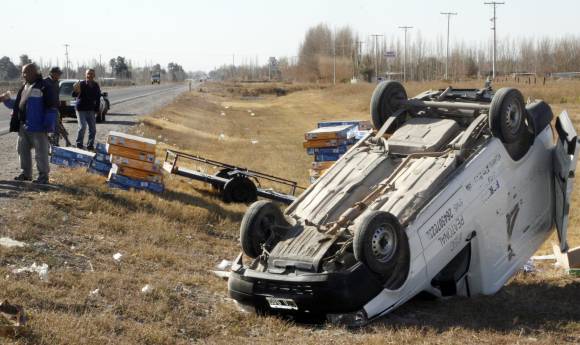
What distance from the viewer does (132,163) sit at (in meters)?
12.6

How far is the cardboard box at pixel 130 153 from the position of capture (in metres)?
12.5

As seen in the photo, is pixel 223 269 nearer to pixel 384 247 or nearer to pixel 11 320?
pixel 384 247

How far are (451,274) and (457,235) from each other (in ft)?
1.66

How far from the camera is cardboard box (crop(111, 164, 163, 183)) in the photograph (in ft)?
41.0

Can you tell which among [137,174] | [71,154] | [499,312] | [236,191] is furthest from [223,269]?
[71,154]

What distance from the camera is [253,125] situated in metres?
43.9

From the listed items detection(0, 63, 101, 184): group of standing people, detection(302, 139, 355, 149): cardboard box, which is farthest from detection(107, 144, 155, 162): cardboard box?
detection(302, 139, 355, 149): cardboard box

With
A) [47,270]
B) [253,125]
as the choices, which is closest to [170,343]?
[47,270]

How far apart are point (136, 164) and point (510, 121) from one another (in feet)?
21.1

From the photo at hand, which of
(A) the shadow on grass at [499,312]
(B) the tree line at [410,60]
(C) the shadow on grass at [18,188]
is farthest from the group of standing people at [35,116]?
(B) the tree line at [410,60]

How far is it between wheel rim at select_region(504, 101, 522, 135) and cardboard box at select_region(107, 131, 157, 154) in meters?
6.24

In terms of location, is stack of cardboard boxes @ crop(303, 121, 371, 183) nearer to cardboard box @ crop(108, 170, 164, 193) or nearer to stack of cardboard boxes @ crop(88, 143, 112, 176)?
cardboard box @ crop(108, 170, 164, 193)

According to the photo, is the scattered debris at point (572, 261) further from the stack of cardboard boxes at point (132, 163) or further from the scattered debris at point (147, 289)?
the stack of cardboard boxes at point (132, 163)

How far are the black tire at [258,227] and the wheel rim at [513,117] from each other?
7.91ft
